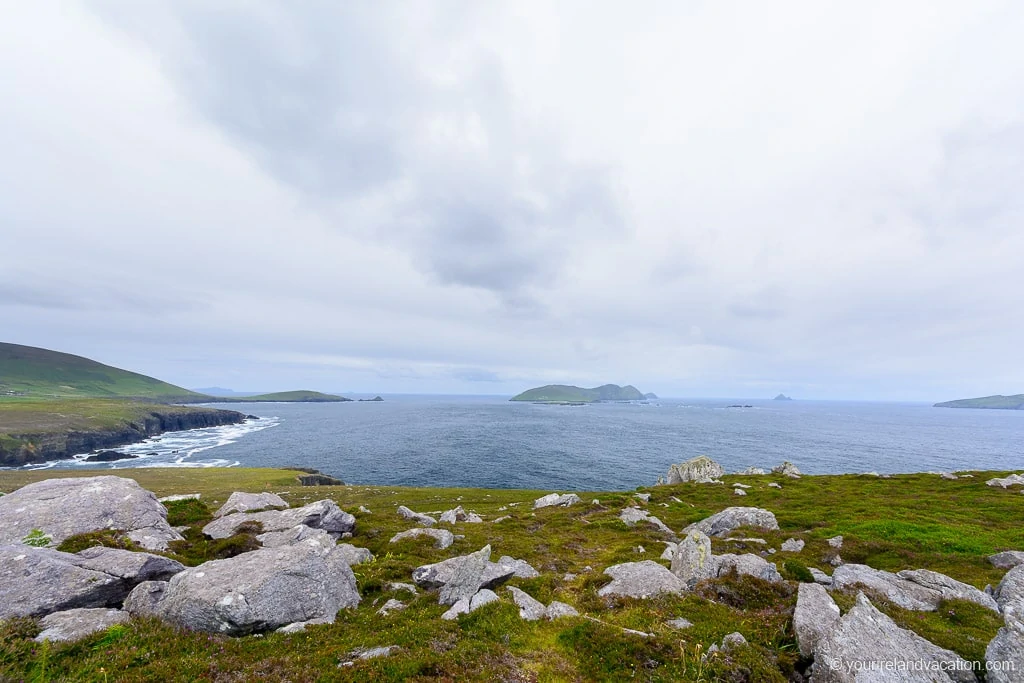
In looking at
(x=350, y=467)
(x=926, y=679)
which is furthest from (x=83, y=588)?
(x=350, y=467)

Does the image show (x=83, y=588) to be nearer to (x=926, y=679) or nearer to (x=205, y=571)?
(x=205, y=571)

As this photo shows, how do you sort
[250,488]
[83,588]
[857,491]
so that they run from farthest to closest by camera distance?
[250,488]
[857,491]
[83,588]

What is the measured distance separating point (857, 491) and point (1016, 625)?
48.5m

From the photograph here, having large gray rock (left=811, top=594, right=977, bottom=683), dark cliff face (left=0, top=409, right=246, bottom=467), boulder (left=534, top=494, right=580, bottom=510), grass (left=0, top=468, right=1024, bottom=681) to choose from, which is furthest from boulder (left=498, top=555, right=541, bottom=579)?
dark cliff face (left=0, top=409, right=246, bottom=467)

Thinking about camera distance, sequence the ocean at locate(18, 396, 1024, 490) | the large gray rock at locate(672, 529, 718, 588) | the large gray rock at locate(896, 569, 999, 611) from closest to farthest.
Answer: the large gray rock at locate(896, 569, 999, 611) < the large gray rock at locate(672, 529, 718, 588) < the ocean at locate(18, 396, 1024, 490)

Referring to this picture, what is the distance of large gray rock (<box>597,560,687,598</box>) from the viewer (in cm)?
1689

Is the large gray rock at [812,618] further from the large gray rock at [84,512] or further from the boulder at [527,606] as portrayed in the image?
the large gray rock at [84,512]

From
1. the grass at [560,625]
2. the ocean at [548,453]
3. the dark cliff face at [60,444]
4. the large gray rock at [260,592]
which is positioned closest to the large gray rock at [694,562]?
the grass at [560,625]

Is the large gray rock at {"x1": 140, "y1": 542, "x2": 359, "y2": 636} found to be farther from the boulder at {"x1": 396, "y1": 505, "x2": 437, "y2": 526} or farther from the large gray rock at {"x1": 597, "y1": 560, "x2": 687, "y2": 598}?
the boulder at {"x1": 396, "y1": 505, "x2": 437, "y2": 526}

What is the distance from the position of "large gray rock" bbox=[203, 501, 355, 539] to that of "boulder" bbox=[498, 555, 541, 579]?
47.1ft

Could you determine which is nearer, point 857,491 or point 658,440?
point 857,491

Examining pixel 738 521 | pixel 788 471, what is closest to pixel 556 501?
pixel 738 521

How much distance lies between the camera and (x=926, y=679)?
10.0 m

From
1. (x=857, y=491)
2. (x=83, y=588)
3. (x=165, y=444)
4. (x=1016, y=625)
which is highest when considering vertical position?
(x=1016, y=625)
